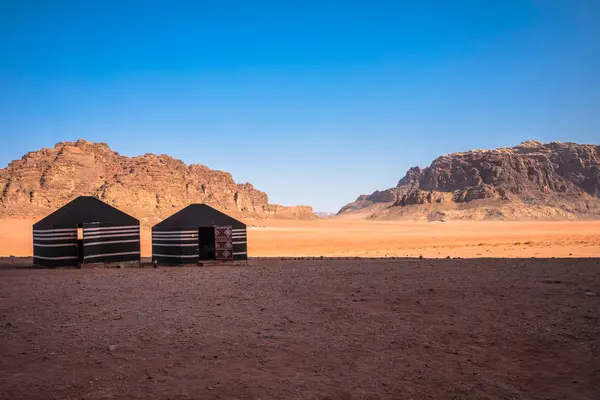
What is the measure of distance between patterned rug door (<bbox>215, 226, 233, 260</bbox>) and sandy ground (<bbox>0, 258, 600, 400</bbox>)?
7.84m

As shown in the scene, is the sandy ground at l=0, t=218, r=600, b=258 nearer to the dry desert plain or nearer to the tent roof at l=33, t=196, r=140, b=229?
the tent roof at l=33, t=196, r=140, b=229

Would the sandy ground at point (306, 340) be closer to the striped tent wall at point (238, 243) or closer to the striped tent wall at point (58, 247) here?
the striped tent wall at point (58, 247)

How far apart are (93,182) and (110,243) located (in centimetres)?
11791

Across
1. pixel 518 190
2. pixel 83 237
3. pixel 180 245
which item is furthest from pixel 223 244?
pixel 518 190

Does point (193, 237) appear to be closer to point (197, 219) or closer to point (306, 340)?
point (197, 219)

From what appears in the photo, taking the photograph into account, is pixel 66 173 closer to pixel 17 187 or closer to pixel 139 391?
pixel 17 187

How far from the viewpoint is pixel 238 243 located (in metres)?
22.4

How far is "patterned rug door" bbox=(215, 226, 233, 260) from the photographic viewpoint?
21.9 m

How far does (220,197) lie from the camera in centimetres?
18412

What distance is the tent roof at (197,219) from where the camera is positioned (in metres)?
21.5

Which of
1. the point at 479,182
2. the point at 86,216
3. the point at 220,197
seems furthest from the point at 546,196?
the point at 86,216

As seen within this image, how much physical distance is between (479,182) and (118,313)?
18116 cm

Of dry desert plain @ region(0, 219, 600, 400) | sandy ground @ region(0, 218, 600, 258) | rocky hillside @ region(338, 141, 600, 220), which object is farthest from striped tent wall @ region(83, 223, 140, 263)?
rocky hillside @ region(338, 141, 600, 220)

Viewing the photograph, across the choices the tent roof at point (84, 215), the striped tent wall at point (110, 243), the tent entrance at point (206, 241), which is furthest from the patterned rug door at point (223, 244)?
the tent roof at point (84, 215)
